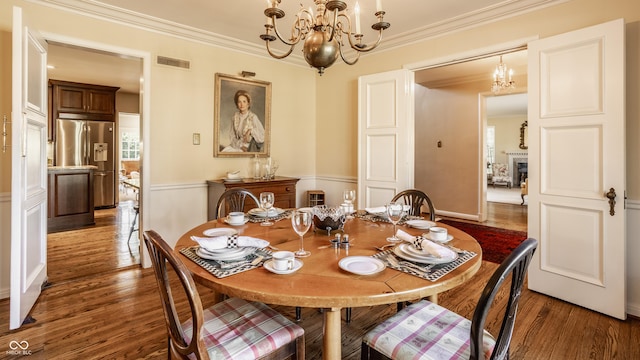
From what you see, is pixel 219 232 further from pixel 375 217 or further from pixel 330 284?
pixel 375 217

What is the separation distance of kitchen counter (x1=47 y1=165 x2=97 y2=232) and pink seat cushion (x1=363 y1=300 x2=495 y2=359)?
218 inches

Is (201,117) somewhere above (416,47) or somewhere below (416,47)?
below

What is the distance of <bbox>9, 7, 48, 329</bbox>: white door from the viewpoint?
6.75 feet

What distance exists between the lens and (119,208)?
21.7 ft

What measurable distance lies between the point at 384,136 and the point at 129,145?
7453 millimetres

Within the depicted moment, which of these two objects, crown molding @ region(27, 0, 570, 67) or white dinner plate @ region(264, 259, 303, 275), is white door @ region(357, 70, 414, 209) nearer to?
crown molding @ region(27, 0, 570, 67)

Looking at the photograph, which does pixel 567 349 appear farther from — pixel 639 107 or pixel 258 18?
pixel 258 18

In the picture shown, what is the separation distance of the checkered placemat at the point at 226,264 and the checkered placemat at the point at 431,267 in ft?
1.70

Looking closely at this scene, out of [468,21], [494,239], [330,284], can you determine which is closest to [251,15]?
[468,21]

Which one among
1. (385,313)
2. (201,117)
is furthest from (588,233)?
(201,117)

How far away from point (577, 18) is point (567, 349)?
2464mm

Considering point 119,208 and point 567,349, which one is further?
point 119,208

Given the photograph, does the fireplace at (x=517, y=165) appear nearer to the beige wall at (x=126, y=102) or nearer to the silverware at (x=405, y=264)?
the silverware at (x=405, y=264)

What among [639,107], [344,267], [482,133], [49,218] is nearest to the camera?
[344,267]
